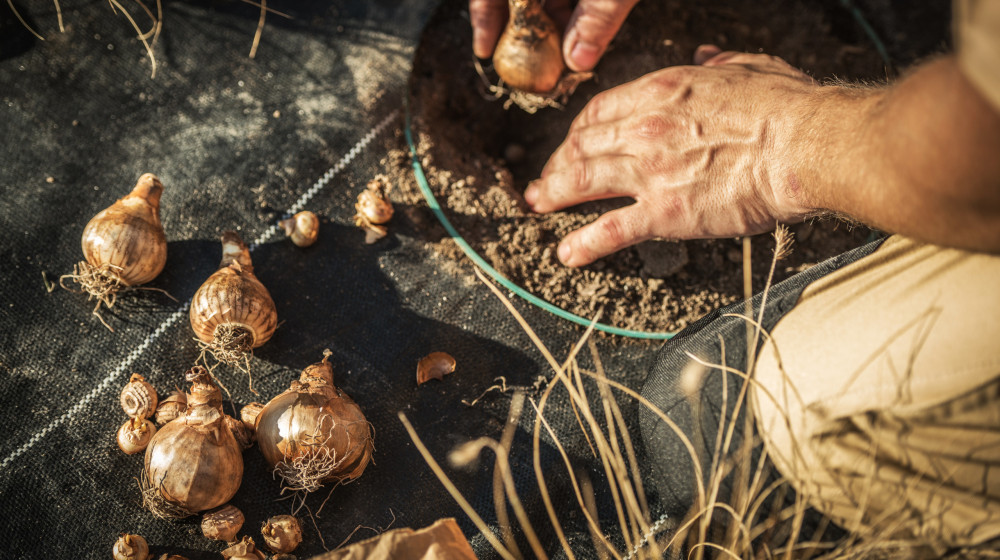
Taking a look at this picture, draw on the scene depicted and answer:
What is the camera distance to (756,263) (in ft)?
4.79

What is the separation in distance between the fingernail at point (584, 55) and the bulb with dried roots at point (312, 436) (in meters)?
1.03

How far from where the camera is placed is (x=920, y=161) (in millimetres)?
732

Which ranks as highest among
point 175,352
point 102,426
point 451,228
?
point 451,228

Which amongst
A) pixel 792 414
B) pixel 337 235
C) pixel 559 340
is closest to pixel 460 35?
pixel 337 235

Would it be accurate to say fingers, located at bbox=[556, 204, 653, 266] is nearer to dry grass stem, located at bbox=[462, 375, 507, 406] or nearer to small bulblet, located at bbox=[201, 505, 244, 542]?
dry grass stem, located at bbox=[462, 375, 507, 406]

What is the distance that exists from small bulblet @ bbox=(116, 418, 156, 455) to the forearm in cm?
147

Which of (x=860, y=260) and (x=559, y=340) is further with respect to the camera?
(x=559, y=340)

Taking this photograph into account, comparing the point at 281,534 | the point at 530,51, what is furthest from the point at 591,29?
the point at 281,534

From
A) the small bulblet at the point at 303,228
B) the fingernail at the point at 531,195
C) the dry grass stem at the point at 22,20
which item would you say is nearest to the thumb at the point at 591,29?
the fingernail at the point at 531,195

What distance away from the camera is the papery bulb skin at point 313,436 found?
3.70 feet

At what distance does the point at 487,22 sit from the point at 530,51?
0.59 ft

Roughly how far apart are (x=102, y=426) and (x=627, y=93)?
1.48 m

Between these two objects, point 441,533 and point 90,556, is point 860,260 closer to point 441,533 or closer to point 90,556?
point 441,533

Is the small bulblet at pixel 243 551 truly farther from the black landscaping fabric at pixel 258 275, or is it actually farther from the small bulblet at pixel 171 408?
the small bulblet at pixel 171 408
